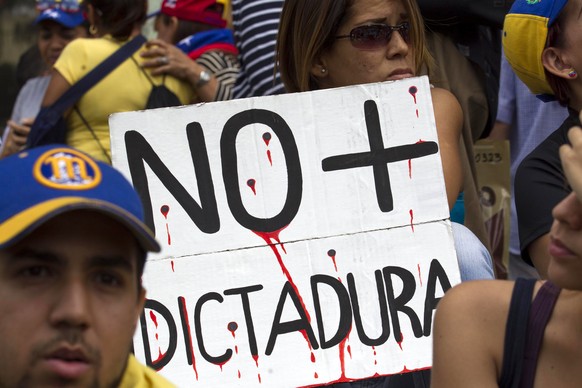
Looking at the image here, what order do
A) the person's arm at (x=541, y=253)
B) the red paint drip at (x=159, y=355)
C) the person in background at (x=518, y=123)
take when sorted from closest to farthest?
the person's arm at (x=541, y=253) → the red paint drip at (x=159, y=355) → the person in background at (x=518, y=123)

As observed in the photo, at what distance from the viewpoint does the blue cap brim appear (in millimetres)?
7055

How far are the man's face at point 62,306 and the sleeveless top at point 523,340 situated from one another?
95cm

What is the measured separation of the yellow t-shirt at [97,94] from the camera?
546cm

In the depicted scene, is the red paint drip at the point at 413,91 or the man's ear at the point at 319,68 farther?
the man's ear at the point at 319,68

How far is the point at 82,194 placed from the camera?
6.98 ft

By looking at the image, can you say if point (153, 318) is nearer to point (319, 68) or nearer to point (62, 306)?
point (319, 68)

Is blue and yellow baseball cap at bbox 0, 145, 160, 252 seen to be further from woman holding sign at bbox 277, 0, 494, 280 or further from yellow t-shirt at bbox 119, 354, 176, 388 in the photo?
woman holding sign at bbox 277, 0, 494, 280

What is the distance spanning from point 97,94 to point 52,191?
340cm

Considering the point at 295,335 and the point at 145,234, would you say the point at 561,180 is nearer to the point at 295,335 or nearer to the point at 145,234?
the point at 295,335

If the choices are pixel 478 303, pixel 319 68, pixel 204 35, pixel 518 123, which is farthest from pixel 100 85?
pixel 478 303

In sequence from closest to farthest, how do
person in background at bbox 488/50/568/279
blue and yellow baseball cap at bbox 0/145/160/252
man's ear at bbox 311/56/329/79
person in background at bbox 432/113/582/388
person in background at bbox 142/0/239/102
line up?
blue and yellow baseball cap at bbox 0/145/160/252, person in background at bbox 432/113/582/388, man's ear at bbox 311/56/329/79, person in background at bbox 488/50/568/279, person in background at bbox 142/0/239/102

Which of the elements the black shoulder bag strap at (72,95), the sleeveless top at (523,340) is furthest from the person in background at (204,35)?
the sleeveless top at (523,340)

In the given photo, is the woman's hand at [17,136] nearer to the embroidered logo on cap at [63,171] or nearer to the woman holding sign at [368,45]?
the woman holding sign at [368,45]

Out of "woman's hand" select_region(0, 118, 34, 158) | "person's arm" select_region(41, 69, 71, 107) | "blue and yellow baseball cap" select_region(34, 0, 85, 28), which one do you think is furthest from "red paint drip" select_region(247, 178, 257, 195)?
"blue and yellow baseball cap" select_region(34, 0, 85, 28)
